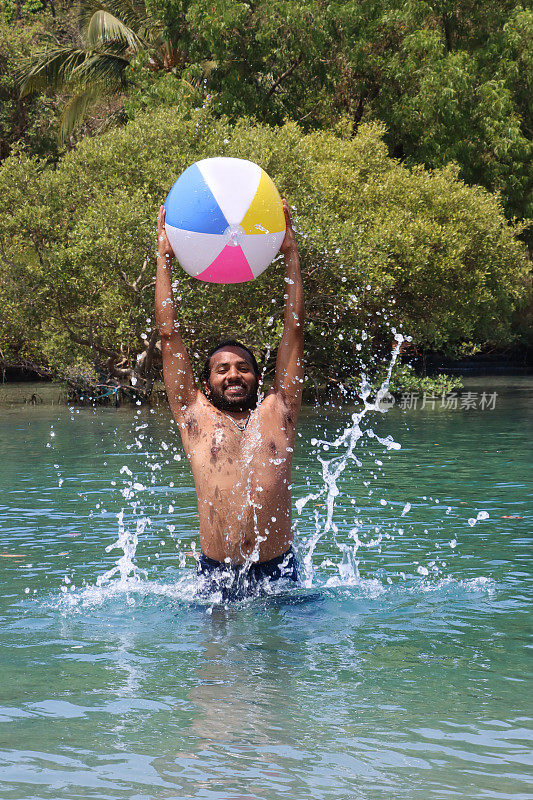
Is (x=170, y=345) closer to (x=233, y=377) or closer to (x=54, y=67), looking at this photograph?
(x=233, y=377)

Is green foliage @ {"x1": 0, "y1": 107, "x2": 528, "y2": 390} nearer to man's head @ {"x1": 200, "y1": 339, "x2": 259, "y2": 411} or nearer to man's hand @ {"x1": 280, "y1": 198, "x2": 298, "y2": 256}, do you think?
man's hand @ {"x1": 280, "y1": 198, "x2": 298, "y2": 256}

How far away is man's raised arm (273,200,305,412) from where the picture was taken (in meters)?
7.13

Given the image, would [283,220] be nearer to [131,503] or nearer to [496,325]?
[131,503]

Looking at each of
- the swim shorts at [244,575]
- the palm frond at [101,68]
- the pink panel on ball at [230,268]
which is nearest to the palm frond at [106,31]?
the palm frond at [101,68]

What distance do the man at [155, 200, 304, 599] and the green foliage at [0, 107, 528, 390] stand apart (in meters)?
17.3

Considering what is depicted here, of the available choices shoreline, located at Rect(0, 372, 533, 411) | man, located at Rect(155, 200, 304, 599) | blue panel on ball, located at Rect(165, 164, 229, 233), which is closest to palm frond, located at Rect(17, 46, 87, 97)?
shoreline, located at Rect(0, 372, 533, 411)

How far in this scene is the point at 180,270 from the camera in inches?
1000

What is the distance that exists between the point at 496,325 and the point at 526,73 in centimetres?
1013

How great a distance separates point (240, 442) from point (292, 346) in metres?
0.77

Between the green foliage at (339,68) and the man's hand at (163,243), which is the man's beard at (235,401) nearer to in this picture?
the man's hand at (163,243)

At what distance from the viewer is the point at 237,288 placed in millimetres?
25969

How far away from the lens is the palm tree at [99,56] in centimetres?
3625

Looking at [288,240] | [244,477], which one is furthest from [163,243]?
[244,477]

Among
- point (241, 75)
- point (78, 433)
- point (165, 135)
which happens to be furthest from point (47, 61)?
point (78, 433)
